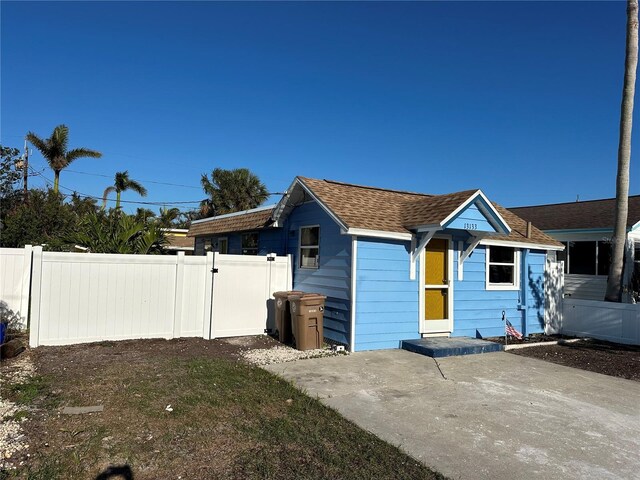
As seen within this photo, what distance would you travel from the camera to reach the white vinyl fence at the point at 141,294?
8570mm

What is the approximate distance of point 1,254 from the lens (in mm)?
10008

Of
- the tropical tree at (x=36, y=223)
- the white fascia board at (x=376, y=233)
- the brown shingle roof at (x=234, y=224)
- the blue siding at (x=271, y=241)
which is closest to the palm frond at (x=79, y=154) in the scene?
the tropical tree at (x=36, y=223)

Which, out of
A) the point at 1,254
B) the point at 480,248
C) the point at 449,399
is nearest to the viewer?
the point at 449,399

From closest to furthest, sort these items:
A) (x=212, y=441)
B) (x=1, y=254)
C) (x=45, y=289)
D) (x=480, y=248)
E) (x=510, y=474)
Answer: (x=510, y=474), (x=212, y=441), (x=45, y=289), (x=1, y=254), (x=480, y=248)

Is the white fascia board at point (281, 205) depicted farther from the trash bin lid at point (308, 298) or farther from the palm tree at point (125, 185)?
the palm tree at point (125, 185)

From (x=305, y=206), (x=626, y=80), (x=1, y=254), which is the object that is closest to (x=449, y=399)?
(x=305, y=206)

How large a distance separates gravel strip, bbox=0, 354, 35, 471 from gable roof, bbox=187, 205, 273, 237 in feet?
22.9

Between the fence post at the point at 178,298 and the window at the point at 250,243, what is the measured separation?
4.69m

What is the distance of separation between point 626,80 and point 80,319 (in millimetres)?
14644

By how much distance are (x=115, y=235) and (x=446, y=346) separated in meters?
8.31

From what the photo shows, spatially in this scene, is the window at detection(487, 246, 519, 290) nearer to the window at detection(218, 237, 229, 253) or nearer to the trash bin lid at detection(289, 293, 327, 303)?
the trash bin lid at detection(289, 293, 327, 303)

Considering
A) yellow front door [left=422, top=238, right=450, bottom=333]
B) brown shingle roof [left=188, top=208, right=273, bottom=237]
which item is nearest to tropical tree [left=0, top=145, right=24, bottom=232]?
brown shingle roof [left=188, top=208, right=273, bottom=237]

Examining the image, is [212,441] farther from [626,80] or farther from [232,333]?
[626,80]

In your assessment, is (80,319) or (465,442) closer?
(465,442)
